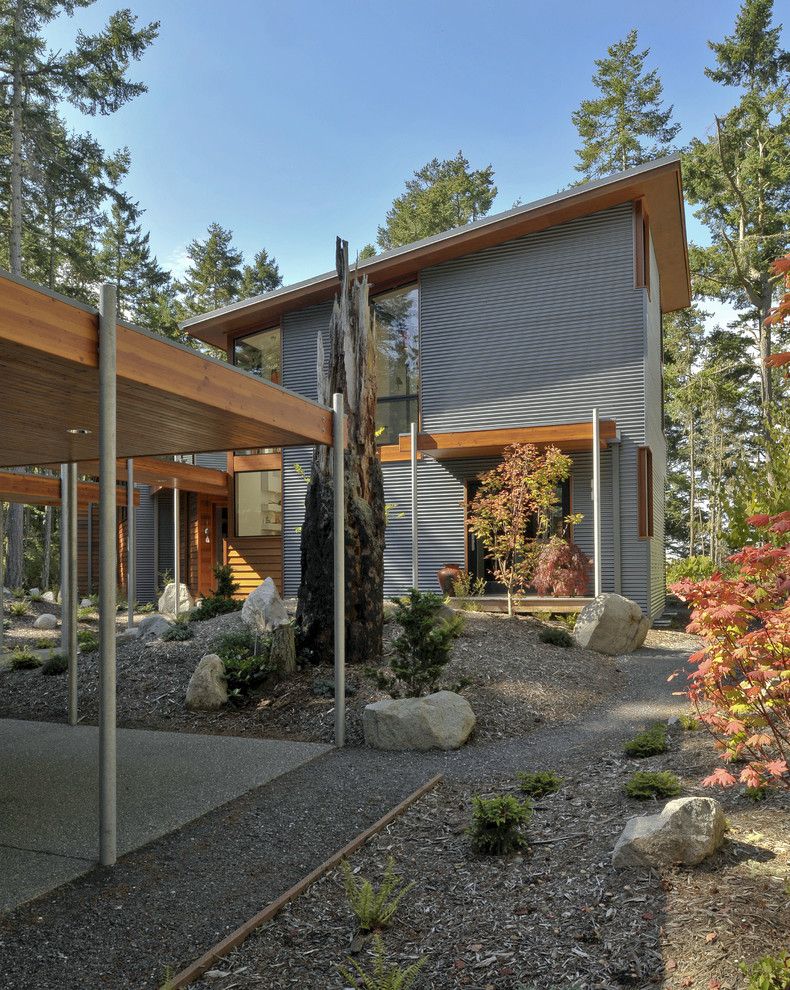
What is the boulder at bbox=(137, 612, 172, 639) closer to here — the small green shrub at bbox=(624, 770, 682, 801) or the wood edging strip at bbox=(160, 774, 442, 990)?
the wood edging strip at bbox=(160, 774, 442, 990)

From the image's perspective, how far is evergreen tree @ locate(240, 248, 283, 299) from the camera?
3453cm

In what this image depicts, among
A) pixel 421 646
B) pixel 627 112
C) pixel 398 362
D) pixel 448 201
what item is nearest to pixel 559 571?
pixel 398 362

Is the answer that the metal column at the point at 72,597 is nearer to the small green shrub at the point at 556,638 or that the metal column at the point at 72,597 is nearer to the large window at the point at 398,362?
the small green shrub at the point at 556,638

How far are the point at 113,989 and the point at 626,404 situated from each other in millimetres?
12185

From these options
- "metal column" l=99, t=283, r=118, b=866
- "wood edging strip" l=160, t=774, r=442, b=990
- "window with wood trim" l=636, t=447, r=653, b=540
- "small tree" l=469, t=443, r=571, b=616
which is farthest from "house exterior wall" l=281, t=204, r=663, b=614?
"metal column" l=99, t=283, r=118, b=866

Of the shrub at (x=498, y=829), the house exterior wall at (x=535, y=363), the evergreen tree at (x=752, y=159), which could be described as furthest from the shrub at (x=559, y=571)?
the evergreen tree at (x=752, y=159)

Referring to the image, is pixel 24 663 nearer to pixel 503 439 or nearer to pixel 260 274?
pixel 503 439

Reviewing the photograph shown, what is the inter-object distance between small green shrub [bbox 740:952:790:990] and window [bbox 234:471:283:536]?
15.1 meters

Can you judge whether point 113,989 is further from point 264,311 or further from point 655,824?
Answer: point 264,311

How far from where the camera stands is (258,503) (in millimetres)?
17516

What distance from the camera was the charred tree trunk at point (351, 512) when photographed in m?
7.95

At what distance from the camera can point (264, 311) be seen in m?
16.3

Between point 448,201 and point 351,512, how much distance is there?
83.1 feet

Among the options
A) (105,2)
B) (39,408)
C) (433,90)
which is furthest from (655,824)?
(105,2)
